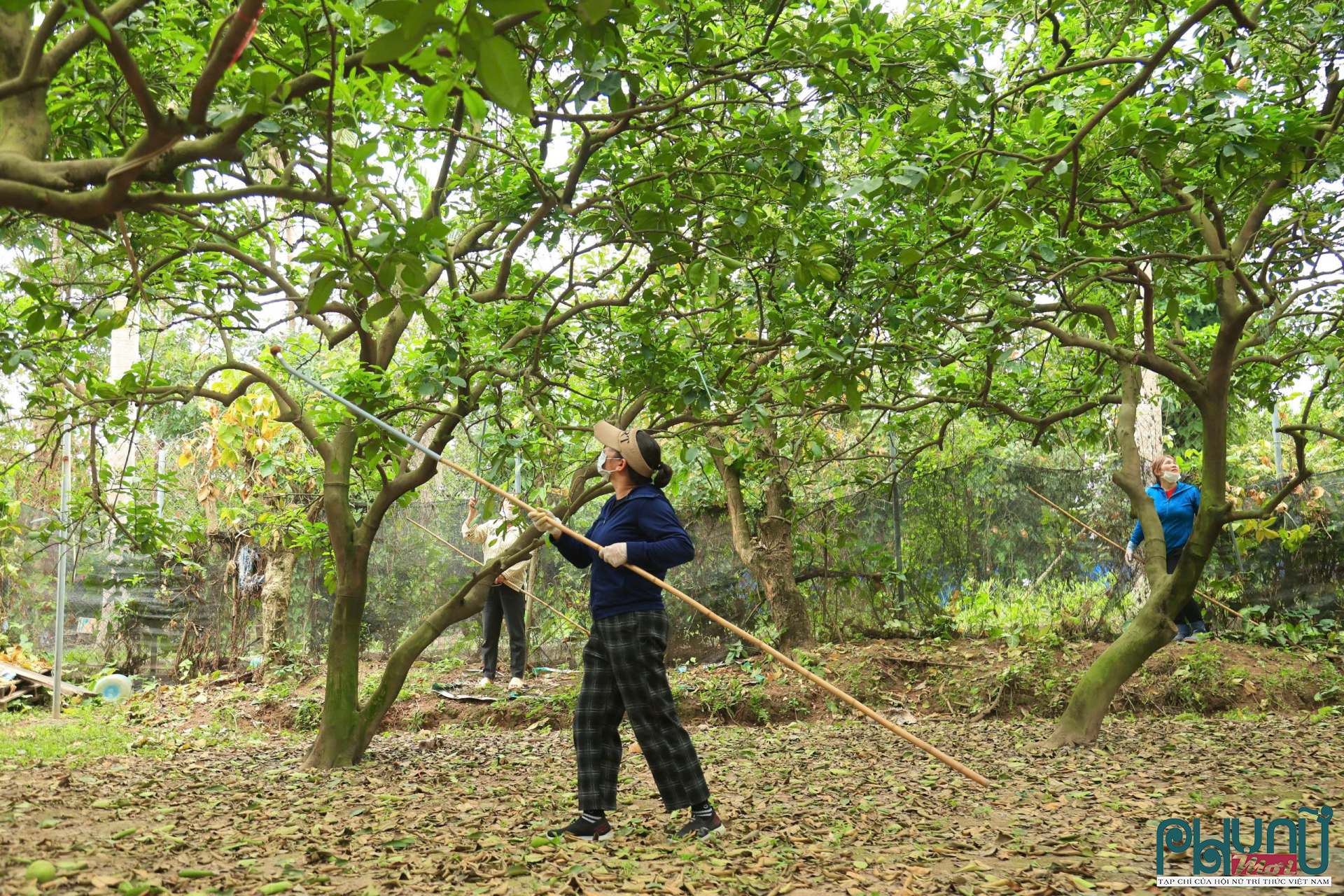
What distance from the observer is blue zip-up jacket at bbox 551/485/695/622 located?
156 inches

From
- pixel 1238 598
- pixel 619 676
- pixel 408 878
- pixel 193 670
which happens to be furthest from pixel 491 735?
pixel 1238 598

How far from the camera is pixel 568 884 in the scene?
9.98 ft

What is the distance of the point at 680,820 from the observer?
4031 millimetres

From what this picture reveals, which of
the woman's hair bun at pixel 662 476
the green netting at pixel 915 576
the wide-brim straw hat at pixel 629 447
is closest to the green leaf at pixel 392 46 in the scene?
the wide-brim straw hat at pixel 629 447

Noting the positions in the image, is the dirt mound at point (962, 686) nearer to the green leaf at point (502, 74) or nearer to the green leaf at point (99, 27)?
the green leaf at point (99, 27)

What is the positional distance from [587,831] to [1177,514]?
212 inches

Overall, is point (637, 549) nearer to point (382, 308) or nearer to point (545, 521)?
point (545, 521)

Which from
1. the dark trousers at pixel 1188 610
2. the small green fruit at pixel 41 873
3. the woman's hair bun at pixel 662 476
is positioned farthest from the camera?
the dark trousers at pixel 1188 610

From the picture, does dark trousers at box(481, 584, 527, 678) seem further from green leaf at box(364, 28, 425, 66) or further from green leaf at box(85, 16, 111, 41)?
green leaf at box(364, 28, 425, 66)

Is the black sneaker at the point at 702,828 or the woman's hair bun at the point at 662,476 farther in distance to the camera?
the woman's hair bun at the point at 662,476

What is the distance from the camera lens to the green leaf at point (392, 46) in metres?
1.48

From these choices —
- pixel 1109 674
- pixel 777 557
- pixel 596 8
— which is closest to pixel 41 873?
pixel 596 8

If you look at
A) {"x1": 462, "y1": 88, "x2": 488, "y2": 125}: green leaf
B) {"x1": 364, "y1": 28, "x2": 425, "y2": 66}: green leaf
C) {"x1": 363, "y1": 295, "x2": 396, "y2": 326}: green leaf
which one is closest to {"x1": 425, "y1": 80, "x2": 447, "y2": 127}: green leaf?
{"x1": 462, "y1": 88, "x2": 488, "y2": 125}: green leaf

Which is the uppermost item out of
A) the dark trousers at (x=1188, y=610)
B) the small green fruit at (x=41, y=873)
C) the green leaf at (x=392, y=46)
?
the green leaf at (x=392, y=46)
